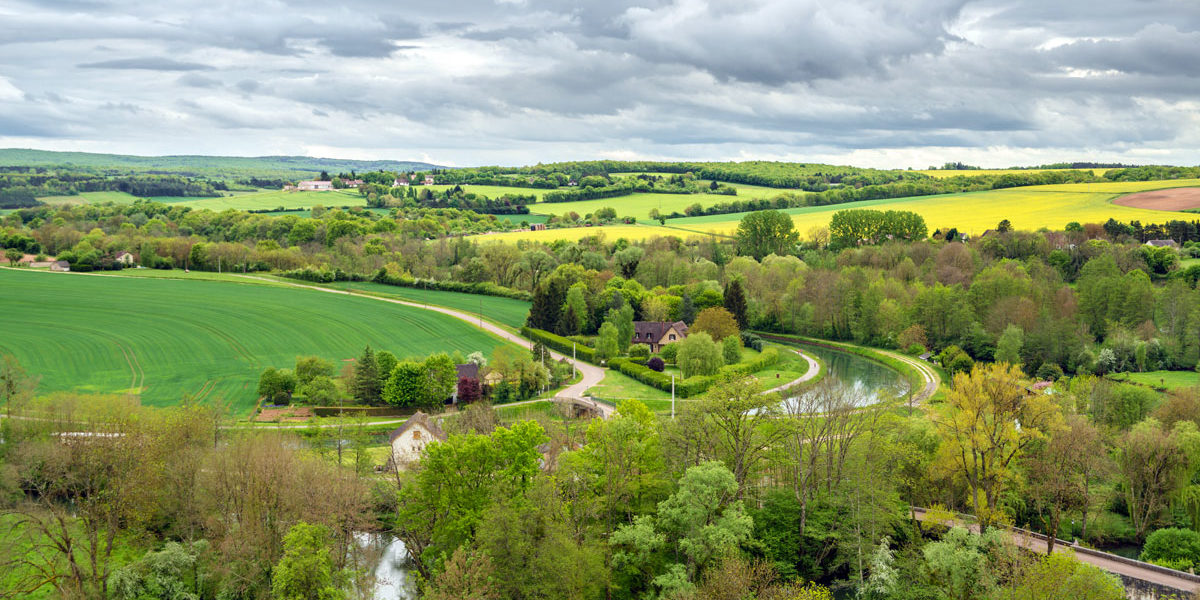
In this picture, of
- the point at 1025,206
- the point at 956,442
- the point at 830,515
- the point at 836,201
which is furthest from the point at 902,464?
the point at 836,201

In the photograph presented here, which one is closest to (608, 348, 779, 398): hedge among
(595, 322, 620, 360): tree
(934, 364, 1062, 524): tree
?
(595, 322, 620, 360): tree

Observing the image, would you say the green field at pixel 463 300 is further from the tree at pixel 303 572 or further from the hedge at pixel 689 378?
the tree at pixel 303 572

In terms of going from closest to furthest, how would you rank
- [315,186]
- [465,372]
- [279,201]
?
[465,372] → [279,201] → [315,186]

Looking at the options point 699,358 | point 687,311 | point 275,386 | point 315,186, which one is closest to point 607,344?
point 699,358

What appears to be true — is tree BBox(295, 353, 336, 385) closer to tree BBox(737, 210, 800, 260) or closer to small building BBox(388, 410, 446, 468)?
small building BBox(388, 410, 446, 468)

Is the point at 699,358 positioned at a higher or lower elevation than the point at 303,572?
lower

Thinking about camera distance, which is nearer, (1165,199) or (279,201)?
(1165,199)

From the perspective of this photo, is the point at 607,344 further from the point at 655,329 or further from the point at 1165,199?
the point at 1165,199
